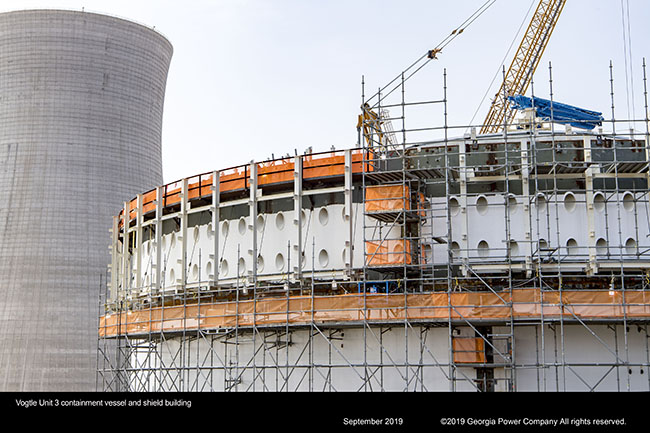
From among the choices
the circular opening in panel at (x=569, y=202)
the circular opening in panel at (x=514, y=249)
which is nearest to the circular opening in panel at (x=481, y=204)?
the circular opening in panel at (x=514, y=249)

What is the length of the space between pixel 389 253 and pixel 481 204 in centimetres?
434

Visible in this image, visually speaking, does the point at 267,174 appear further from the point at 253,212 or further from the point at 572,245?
the point at 572,245

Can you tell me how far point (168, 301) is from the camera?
3791cm

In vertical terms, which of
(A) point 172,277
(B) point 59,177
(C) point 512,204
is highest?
(B) point 59,177

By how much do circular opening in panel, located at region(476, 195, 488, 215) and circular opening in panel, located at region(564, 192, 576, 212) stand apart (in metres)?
2.86

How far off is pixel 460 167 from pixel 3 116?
1392 inches

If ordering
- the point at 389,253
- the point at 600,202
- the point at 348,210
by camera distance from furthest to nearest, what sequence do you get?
the point at 348,210 < the point at 600,202 < the point at 389,253

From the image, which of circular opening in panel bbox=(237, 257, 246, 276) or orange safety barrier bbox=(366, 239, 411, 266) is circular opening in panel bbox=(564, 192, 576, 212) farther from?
circular opening in panel bbox=(237, 257, 246, 276)

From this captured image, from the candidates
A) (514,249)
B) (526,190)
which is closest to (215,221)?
(514,249)

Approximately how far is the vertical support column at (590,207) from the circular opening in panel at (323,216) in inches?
378

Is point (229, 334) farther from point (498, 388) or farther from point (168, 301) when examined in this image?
point (498, 388)

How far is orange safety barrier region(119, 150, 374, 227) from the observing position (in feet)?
107

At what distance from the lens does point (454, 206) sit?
1256 inches

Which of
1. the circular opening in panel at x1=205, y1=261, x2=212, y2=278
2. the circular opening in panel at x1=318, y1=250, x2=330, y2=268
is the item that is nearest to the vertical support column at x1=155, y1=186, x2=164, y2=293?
the circular opening in panel at x1=205, y1=261, x2=212, y2=278
